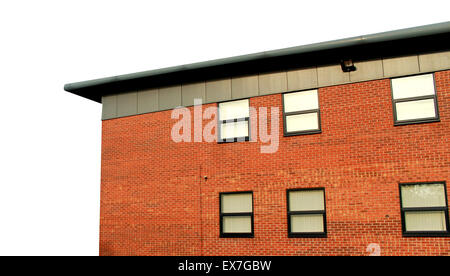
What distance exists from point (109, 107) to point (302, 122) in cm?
700

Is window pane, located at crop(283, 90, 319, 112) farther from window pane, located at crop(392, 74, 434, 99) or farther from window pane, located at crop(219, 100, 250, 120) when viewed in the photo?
window pane, located at crop(392, 74, 434, 99)

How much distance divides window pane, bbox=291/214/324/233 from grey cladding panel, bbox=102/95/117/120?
24.0ft

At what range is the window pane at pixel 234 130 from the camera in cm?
1441

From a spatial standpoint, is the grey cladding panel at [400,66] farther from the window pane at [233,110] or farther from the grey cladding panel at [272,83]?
the window pane at [233,110]

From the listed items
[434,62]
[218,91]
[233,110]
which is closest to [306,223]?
[233,110]

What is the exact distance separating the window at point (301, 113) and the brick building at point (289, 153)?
31 mm

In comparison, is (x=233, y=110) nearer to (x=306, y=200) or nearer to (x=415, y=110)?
(x=306, y=200)

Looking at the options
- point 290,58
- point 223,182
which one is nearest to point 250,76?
point 290,58

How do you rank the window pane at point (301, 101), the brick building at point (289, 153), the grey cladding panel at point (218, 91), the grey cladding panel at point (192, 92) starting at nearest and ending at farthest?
the brick building at point (289, 153)
the window pane at point (301, 101)
the grey cladding panel at point (218, 91)
the grey cladding panel at point (192, 92)

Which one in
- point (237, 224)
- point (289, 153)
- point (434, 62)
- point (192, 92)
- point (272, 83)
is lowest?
point (237, 224)

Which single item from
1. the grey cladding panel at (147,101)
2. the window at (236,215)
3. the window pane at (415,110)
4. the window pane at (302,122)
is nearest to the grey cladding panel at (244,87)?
the window pane at (302,122)

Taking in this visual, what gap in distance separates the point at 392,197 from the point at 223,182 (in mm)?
4870

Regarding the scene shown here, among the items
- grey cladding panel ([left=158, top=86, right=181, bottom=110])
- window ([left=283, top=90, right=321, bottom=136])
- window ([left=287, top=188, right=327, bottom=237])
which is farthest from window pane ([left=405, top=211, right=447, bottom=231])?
grey cladding panel ([left=158, top=86, right=181, bottom=110])

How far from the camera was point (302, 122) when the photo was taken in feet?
44.9
